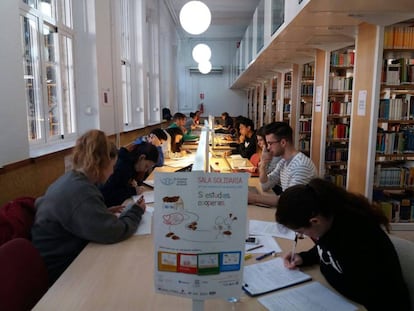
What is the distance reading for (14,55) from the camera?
89.8 inches

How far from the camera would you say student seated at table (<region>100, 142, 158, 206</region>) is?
2566mm

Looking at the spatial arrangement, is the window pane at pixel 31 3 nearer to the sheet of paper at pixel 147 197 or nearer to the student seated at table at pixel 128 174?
the student seated at table at pixel 128 174

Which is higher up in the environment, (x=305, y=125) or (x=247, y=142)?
(x=305, y=125)

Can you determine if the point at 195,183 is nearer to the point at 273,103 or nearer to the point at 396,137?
the point at 396,137

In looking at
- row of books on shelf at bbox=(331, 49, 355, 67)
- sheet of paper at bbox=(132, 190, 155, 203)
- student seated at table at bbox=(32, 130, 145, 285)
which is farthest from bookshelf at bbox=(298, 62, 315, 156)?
student seated at table at bbox=(32, 130, 145, 285)

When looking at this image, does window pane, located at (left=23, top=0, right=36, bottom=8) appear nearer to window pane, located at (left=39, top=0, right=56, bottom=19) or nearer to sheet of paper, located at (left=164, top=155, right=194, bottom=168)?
window pane, located at (left=39, top=0, right=56, bottom=19)

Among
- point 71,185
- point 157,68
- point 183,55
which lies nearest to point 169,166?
point 71,185

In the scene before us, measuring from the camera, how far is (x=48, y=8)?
334 centimetres

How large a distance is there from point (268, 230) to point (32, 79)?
2303mm

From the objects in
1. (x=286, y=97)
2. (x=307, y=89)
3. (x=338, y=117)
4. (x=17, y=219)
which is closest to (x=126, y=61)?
(x=307, y=89)

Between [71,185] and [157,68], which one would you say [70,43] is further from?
[157,68]

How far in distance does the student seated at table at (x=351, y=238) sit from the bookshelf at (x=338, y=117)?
4218 millimetres

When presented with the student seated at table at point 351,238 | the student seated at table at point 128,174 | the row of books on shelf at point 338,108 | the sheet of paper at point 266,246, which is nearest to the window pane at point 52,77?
the student seated at table at point 128,174

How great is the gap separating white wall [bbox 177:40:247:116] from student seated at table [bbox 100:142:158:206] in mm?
11649
